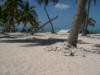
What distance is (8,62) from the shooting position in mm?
9227

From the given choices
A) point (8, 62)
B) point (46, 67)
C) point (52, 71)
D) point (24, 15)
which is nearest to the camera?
point (52, 71)

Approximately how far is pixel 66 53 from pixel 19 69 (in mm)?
4006

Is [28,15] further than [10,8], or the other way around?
[28,15]

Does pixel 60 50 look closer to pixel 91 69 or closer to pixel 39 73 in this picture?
pixel 91 69

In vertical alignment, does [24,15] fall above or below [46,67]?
above

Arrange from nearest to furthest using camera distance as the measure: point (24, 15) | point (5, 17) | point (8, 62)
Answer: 1. point (8, 62)
2. point (5, 17)
3. point (24, 15)

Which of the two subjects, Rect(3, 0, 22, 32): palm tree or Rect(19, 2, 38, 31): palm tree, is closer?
Rect(3, 0, 22, 32): palm tree

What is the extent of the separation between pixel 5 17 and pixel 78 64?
35.9m

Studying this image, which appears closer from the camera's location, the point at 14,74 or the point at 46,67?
the point at 14,74

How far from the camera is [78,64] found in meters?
9.55

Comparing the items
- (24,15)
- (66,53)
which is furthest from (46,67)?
(24,15)

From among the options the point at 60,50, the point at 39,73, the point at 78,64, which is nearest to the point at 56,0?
the point at 60,50

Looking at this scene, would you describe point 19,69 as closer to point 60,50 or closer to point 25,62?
point 25,62

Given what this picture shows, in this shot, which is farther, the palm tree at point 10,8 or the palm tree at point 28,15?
the palm tree at point 28,15
